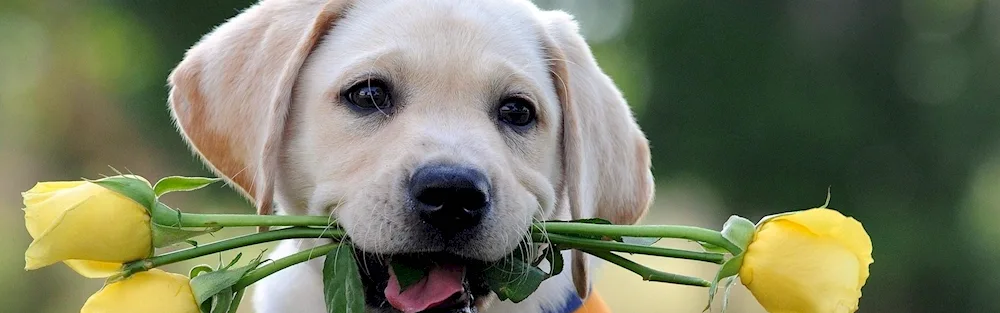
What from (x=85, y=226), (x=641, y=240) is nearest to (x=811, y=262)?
(x=641, y=240)

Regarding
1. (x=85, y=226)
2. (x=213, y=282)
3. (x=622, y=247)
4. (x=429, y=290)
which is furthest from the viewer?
(x=429, y=290)

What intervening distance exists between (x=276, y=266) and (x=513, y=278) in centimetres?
66

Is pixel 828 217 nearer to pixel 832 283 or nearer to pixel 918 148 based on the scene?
pixel 832 283

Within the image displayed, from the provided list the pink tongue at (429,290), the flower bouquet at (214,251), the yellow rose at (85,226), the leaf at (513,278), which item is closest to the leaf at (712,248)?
the flower bouquet at (214,251)

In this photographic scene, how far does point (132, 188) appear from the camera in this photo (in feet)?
8.22

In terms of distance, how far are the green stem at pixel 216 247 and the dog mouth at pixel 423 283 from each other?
0.60ft

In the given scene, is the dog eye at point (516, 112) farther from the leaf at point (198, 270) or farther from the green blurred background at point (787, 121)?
the green blurred background at point (787, 121)

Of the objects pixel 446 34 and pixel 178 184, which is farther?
pixel 446 34

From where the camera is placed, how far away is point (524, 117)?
3.58m

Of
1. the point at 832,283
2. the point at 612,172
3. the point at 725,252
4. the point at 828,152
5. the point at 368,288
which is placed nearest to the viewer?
the point at 832,283

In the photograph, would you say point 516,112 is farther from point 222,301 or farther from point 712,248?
point 222,301

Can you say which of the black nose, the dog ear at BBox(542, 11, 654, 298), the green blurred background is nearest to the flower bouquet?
the black nose

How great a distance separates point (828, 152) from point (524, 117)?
832 cm

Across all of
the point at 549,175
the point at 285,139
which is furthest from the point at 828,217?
the point at 285,139
